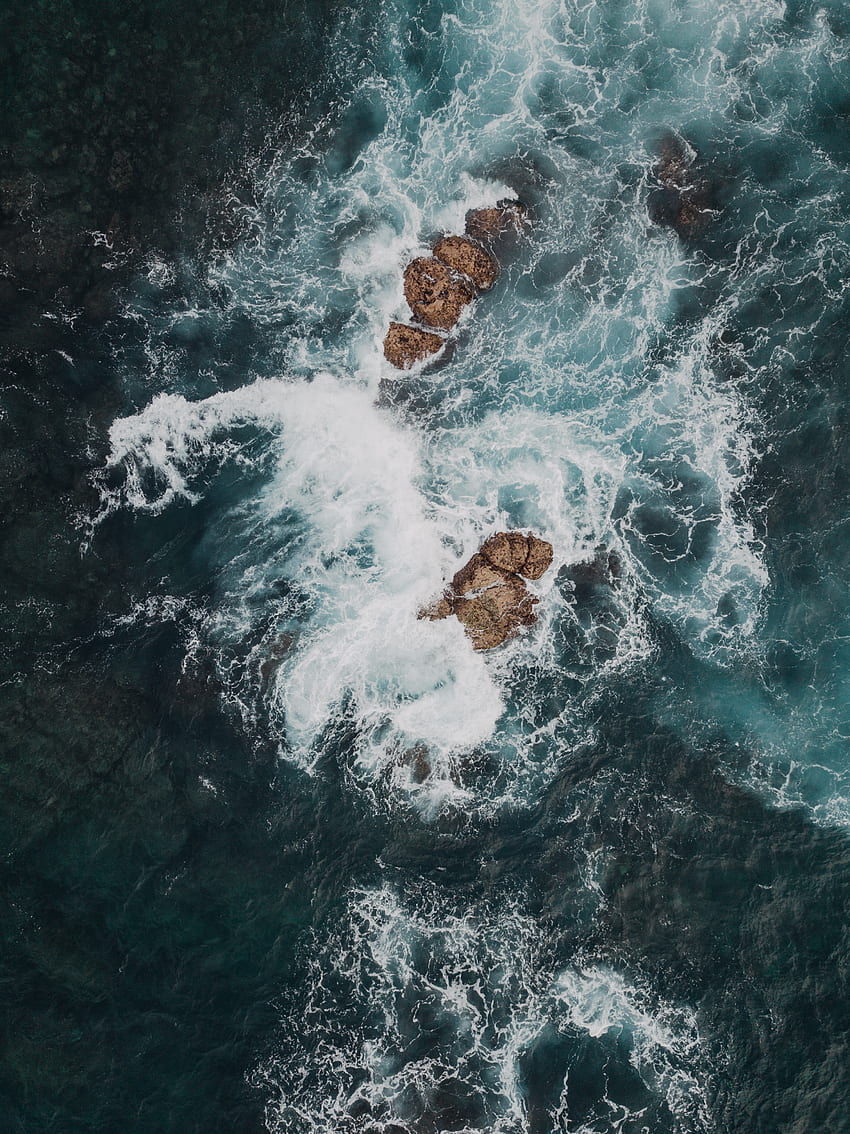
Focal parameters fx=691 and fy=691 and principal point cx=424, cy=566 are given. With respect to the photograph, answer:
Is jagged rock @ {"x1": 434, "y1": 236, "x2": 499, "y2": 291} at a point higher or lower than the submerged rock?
higher

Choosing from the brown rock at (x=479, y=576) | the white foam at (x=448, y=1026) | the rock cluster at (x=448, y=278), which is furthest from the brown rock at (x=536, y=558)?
the white foam at (x=448, y=1026)

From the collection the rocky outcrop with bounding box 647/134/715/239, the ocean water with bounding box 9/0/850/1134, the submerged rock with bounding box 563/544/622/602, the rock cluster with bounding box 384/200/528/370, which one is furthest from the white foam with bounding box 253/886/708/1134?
the rocky outcrop with bounding box 647/134/715/239

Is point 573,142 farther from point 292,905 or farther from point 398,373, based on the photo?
point 292,905

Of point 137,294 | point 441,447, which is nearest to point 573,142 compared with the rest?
point 441,447

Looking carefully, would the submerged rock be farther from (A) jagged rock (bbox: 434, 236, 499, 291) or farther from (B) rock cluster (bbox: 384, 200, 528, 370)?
(A) jagged rock (bbox: 434, 236, 499, 291)

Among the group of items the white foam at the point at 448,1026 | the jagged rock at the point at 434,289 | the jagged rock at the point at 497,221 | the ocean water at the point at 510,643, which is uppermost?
the jagged rock at the point at 497,221

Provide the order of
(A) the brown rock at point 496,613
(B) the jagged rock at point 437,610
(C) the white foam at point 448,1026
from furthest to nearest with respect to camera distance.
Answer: (B) the jagged rock at point 437,610 < (A) the brown rock at point 496,613 < (C) the white foam at point 448,1026

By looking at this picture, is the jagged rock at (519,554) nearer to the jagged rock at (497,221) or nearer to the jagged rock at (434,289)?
the jagged rock at (434,289)

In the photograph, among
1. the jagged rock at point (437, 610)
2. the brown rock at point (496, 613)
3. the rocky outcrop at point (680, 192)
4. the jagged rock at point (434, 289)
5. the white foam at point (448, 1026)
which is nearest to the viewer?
the white foam at point (448, 1026)
